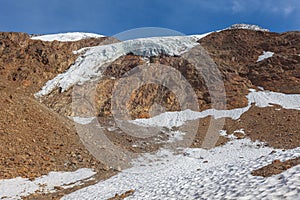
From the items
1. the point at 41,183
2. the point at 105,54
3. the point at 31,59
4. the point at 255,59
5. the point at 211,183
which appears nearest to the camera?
the point at 211,183

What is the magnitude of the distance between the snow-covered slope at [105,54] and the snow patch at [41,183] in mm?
20941

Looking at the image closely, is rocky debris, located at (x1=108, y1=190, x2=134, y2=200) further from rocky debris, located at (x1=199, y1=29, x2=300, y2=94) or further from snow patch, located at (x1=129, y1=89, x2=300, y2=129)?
rocky debris, located at (x1=199, y1=29, x2=300, y2=94)

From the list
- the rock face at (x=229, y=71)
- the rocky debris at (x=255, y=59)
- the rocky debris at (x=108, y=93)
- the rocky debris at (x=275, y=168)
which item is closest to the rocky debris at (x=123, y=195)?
the rocky debris at (x=275, y=168)

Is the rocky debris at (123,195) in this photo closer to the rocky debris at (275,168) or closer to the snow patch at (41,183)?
the snow patch at (41,183)

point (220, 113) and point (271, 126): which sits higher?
point (220, 113)

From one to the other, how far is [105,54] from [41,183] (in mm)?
30897

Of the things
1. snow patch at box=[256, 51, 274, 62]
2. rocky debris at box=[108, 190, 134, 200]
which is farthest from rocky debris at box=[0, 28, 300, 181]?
rocky debris at box=[108, 190, 134, 200]

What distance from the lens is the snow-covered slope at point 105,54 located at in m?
38.5

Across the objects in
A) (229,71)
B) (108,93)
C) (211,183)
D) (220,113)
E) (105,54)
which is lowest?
(211,183)

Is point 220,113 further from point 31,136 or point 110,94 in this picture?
point 31,136

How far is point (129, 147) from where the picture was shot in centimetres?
Result: 2392

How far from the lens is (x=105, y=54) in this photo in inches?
1748

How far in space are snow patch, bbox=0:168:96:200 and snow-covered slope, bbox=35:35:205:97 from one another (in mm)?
20941

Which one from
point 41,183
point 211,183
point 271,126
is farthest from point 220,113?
point 211,183
